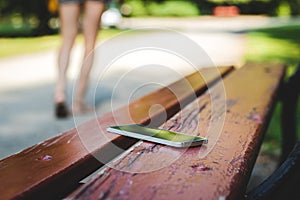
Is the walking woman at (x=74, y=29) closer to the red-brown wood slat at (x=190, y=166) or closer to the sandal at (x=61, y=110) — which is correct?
the sandal at (x=61, y=110)

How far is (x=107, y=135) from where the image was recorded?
1446mm

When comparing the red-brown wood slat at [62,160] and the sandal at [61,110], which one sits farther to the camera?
the sandal at [61,110]

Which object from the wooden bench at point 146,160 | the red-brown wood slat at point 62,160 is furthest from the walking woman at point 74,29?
the red-brown wood slat at point 62,160

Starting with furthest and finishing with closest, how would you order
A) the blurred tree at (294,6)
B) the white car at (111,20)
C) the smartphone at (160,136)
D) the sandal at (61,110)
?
the blurred tree at (294,6), the white car at (111,20), the sandal at (61,110), the smartphone at (160,136)

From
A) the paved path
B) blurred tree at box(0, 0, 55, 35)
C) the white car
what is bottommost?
the white car

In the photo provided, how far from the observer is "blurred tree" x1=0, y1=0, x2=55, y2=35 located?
1833 cm

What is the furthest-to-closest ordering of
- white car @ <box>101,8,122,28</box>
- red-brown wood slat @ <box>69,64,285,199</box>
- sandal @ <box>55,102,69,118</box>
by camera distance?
white car @ <box>101,8,122,28</box>
sandal @ <box>55,102,69,118</box>
red-brown wood slat @ <box>69,64,285,199</box>

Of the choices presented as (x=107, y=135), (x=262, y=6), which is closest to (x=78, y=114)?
(x=107, y=135)

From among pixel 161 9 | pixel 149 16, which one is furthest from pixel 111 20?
pixel 161 9

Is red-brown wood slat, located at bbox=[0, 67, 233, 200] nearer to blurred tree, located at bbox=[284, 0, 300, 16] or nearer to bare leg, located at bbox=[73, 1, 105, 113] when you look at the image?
bare leg, located at bbox=[73, 1, 105, 113]

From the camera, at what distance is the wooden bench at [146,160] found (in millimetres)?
991

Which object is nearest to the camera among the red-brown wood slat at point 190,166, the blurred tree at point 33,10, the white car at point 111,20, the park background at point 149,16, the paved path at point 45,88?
the red-brown wood slat at point 190,166

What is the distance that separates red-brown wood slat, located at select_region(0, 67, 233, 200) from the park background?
1839mm

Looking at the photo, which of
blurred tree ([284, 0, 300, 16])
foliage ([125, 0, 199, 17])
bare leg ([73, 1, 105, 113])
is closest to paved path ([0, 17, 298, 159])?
bare leg ([73, 1, 105, 113])
